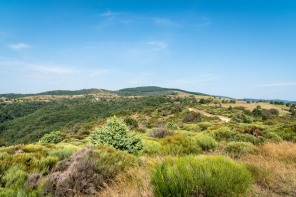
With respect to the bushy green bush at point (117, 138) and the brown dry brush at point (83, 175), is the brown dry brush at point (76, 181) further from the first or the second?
the bushy green bush at point (117, 138)

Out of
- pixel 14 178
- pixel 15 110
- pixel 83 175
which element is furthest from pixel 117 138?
pixel 15 110

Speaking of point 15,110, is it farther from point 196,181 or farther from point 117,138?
point 196,181

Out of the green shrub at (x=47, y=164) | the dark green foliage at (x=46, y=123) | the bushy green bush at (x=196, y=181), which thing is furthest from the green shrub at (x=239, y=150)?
the dark green foliage at (x=46, y=123)

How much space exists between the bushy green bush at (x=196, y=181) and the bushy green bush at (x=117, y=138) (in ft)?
12.6

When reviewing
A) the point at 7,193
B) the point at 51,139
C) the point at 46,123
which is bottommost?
the point at 46,123

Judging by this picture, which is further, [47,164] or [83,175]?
[47,164]

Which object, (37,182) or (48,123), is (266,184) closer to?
(37,182)

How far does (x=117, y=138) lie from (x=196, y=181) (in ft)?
14.9

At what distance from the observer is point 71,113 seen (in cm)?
9644

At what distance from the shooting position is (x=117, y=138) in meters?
6.36

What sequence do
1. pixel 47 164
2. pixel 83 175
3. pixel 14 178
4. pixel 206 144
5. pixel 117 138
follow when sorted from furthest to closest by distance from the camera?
pixel 206 144 → pixel 117 138 → pixel 47 164 → pixel 83 175 → pixel 14 178

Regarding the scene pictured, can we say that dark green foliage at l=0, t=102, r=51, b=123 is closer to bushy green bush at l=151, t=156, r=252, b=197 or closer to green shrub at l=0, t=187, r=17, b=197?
green shrub at l=0, t=187, r=17, b=197

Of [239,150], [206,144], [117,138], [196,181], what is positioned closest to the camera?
[196,181]

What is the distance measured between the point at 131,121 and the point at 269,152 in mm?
27799
